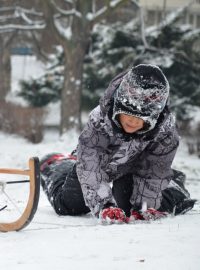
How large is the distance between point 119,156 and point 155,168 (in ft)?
0.83

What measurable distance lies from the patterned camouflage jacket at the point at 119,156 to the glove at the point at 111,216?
15cm

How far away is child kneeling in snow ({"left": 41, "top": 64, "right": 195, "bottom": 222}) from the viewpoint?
3102 millimetres

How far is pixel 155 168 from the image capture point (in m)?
3.53

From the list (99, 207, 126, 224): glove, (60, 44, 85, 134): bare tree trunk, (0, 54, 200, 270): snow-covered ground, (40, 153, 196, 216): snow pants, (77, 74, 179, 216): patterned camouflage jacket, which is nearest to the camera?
(0, 54, 200, 270): snow-covered ground

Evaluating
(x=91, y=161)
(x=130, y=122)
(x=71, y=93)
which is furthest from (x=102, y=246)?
A: (x=71, y=93)

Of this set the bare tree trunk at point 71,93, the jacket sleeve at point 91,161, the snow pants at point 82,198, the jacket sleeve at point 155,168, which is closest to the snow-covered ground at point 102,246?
the jacket sleeve at point 91,161

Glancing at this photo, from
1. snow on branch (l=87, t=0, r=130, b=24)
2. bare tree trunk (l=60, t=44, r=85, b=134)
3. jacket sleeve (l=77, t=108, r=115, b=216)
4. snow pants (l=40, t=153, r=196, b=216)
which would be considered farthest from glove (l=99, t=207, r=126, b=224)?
snow on branch (l=87, t=0, r=130, b=24)

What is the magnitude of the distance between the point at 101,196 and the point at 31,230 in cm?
73

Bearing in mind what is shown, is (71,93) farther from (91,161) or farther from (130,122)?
(130,122)

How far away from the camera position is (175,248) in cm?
220

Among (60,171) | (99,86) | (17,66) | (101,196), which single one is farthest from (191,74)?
(17,66)

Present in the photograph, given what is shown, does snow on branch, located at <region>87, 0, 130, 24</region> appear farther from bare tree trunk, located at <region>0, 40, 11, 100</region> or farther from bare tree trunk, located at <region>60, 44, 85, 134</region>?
bare tree trunk, located at <region>0, 40, 11, 100</region>

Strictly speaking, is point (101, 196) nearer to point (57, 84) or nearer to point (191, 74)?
point (191, 74)

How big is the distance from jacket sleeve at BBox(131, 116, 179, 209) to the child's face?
224mm
